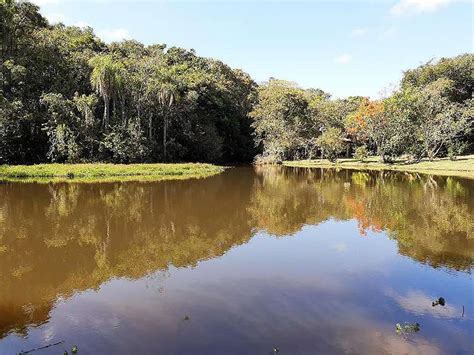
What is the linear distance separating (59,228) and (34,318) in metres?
8.39

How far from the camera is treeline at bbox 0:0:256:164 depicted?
41.9 metres

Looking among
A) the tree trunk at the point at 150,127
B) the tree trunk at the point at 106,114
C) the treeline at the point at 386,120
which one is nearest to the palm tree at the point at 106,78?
the tree trunk at the point at 106,114

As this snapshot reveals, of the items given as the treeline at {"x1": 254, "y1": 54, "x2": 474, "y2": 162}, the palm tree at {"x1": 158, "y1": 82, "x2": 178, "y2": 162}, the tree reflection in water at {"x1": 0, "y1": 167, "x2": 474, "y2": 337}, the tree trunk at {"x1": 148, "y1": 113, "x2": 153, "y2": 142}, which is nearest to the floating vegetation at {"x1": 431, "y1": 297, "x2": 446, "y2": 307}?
the tree reflection in water at {"x1": 0, "y1": 167, "x2": 474, "y2": 337}

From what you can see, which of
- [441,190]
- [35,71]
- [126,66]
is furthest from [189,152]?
[441,190]

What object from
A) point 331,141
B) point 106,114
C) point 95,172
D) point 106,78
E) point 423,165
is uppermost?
point 106,78

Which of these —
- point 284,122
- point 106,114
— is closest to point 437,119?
point 284,122

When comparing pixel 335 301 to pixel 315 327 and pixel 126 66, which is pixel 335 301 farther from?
pixel 126 66

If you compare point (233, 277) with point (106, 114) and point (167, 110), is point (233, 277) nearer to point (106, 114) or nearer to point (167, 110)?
point (106, 114)

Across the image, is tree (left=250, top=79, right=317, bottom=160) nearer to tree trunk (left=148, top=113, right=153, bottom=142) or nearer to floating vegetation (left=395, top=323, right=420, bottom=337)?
tree trunk (left=148, top=113, right=153, bottom=142)

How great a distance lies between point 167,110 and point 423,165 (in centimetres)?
3011

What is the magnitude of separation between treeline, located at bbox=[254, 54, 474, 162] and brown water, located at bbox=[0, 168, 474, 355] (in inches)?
1222

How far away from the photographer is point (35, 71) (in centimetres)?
4412

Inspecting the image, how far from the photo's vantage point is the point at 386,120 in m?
52.0

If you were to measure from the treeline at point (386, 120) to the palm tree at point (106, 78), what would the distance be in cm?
2288
